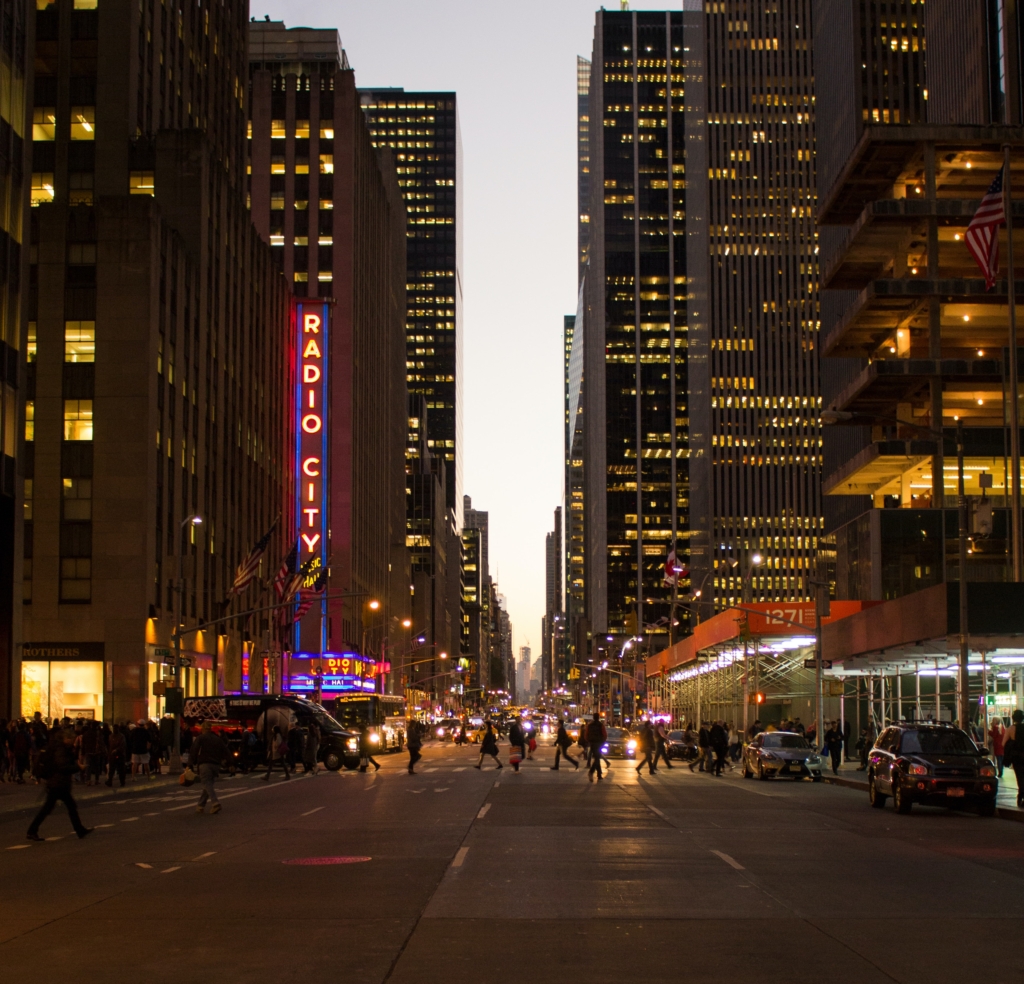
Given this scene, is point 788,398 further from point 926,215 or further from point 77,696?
point 77,696

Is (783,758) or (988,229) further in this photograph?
(783,758)

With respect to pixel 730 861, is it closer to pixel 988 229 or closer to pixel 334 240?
pixel 988 229

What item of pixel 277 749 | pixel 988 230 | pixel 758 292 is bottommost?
pixel 277 749

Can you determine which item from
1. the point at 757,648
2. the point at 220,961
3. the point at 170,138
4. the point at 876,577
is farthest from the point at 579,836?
the point at 170,138

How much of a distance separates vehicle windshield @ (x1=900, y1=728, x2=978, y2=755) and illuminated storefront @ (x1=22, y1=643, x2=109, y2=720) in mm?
38843

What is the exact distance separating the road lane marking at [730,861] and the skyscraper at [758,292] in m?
172

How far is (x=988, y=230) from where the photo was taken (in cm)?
3759

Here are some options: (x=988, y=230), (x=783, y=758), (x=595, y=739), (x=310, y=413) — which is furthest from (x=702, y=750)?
(x=310, y=413)

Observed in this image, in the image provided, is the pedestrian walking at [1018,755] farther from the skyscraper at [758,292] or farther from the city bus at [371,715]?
the skyscraper at [758,292]

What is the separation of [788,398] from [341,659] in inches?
4242

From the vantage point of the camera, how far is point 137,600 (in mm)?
57250

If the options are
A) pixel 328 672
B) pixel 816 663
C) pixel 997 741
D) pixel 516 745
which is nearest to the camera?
pixel 997 741

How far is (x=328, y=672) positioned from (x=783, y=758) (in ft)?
208

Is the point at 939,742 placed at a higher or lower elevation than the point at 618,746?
higher
